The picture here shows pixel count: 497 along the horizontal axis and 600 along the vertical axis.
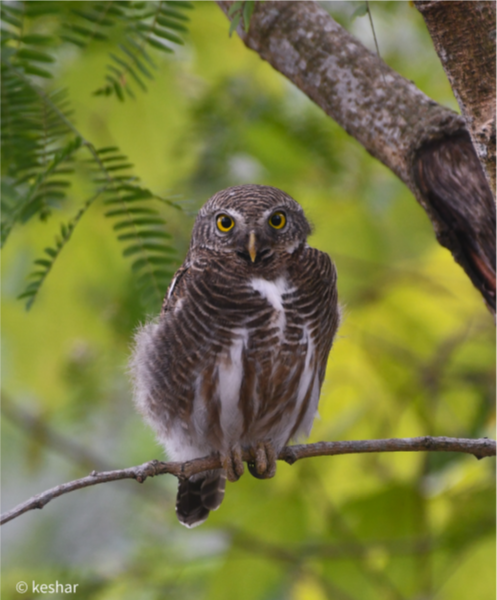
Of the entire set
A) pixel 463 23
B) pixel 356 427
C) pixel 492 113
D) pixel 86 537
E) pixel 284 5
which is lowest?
pixel 86 537

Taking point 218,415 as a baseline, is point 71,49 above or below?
above

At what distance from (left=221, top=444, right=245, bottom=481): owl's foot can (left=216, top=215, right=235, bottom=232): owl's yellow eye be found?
710mm

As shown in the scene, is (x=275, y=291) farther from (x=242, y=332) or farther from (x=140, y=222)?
(x=140, y=222)

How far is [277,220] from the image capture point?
215 cm

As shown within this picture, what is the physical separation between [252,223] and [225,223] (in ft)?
0.33

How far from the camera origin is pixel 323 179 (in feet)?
12.1

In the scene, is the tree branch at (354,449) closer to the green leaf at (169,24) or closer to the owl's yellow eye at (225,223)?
the owl's yellow eye at (225,223)

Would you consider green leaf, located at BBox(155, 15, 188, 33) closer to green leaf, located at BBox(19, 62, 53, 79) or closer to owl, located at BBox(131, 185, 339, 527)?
green leaf, located at BBox(19, 62, 53, 79)

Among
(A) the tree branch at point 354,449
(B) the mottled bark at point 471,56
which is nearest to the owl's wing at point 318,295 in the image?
(A) the tree branch at point 354,449

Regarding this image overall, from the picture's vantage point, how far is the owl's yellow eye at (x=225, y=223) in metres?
2.13

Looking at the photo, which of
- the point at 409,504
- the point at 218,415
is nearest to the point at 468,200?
the point at 218,415

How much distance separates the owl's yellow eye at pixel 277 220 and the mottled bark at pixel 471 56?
Answer: 71 cm

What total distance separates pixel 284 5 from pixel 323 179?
1.68m

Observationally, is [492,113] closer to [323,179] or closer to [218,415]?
[218,415]
